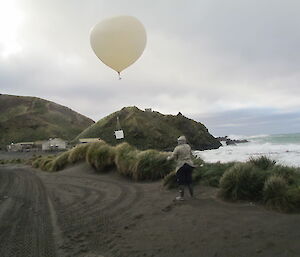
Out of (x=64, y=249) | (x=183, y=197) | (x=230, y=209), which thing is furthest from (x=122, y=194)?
(x=64, y=249)

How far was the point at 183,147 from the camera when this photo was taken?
8.88 meters

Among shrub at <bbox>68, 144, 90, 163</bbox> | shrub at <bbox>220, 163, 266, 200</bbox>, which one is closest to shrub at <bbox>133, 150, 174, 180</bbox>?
shrub at <bbox>220, 163, 266, 200</bbox>

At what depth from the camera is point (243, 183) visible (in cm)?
788

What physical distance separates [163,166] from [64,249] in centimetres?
711

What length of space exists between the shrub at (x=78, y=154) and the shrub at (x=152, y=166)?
6.49m

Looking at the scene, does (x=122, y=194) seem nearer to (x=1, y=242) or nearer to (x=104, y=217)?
(x=104, y=217)

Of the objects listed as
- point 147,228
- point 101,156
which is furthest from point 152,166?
point 147,228

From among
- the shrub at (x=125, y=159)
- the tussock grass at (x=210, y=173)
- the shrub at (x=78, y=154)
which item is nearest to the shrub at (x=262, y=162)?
the tussock grass at (x=210, y=173)

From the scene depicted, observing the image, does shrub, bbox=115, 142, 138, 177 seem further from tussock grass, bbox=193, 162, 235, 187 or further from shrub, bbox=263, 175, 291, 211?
shrub, bbox=263, 175, 291, 211

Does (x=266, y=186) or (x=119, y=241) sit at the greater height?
(x=266, y=186)

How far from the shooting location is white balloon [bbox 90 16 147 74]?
37.0 feet

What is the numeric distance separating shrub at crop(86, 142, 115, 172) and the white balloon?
5413 mm

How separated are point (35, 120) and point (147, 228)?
16225cm

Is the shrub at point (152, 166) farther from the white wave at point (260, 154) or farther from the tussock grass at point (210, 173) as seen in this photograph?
the white wave at point (260, 154)
